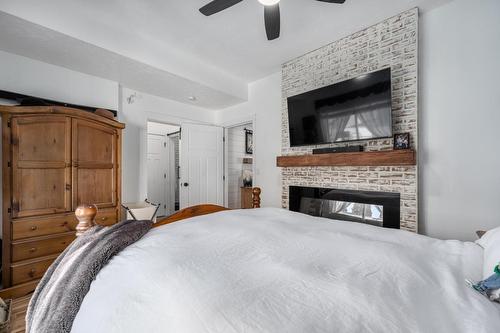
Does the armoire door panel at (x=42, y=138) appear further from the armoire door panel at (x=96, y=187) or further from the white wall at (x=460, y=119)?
the white wall at (x=460, y=119)

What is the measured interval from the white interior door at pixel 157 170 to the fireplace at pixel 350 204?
3608mm

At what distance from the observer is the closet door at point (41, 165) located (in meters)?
2.12

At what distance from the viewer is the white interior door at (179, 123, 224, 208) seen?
13.6ft

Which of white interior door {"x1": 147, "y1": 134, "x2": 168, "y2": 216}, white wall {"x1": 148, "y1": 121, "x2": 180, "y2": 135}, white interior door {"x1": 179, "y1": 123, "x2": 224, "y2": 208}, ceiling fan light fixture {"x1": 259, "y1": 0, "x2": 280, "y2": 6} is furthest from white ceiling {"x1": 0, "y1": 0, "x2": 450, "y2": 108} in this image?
white interior door {"x1": 147, "y1": 134, "x2": 168, "y2": 216}

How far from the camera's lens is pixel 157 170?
5.50m

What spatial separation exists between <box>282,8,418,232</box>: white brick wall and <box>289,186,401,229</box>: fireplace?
0.07 m

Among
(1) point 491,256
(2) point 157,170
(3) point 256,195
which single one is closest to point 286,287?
(1) point 491,256

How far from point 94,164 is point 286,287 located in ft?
8.84

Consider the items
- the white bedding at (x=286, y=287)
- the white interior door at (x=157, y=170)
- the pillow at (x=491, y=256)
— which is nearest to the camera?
the white bedding at (x=286, y=287)

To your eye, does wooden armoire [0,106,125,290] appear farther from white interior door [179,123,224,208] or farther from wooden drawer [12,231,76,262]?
white interior door [179,123,224,208]

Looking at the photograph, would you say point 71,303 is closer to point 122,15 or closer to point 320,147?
point 122,15

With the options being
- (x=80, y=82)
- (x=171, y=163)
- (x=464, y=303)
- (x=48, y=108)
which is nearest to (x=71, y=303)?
(x=464, y=303)

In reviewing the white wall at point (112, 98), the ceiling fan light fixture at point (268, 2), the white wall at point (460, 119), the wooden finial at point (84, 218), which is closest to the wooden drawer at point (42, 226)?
the white wall at point (112, 98)

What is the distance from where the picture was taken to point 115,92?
10.6ft
